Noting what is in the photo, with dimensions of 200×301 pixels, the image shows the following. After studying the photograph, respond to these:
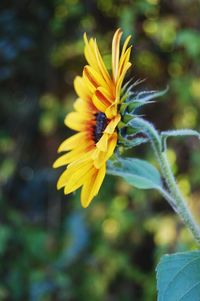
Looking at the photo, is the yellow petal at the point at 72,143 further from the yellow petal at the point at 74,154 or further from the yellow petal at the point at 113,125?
the yellow petal at the point at 113,125

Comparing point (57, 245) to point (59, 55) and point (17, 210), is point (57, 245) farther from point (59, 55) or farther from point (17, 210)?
point (59, 55)

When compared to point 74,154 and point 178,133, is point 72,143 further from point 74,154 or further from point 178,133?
point 178,133

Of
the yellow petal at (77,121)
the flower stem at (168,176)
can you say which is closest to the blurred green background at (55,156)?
the yellow petal at (77,121)

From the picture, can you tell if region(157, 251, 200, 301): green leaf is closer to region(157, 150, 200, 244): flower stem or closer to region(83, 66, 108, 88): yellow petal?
region(157, 150, 200, 244): flower stem

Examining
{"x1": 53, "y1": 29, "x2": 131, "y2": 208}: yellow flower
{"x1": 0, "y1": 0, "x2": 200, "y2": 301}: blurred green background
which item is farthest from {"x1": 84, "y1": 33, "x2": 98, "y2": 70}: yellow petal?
{"x1": 0, "y1": 0, "x2": 200, "y2": 301}: blurred green background

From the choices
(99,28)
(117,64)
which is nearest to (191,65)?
(99,28)

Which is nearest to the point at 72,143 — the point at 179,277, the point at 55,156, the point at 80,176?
the point at 80,176
